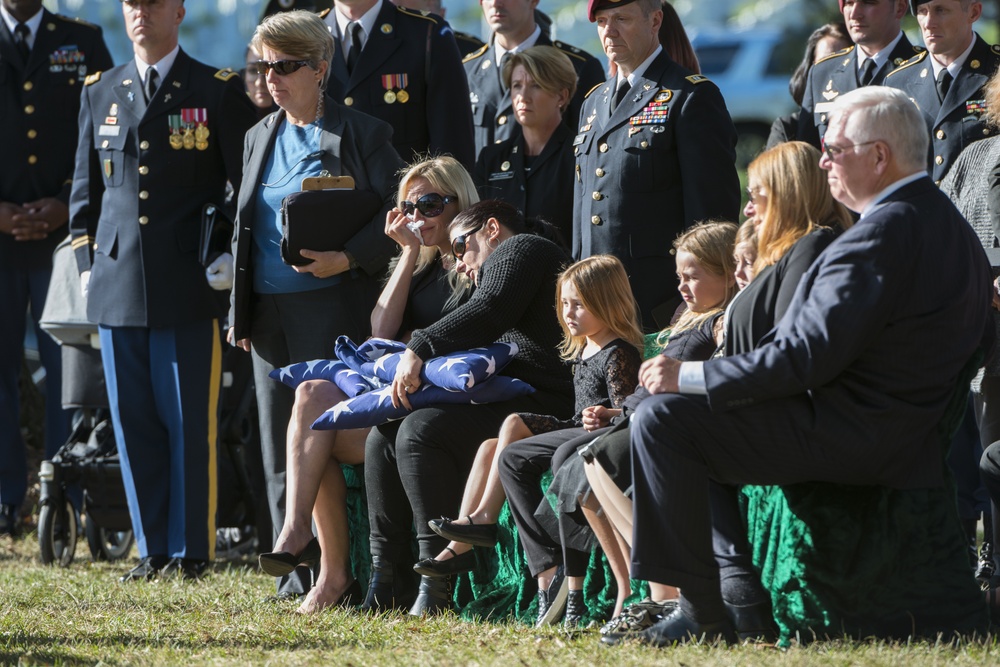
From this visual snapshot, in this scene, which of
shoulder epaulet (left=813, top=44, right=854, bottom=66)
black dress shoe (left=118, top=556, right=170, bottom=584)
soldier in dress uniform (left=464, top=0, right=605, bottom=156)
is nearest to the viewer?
shoulder epaulet (left=813, top=44, right=854, bottom=66)

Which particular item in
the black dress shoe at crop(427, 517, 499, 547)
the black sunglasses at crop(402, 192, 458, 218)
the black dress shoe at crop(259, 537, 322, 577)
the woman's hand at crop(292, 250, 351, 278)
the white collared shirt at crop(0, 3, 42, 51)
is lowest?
the black dress shoe at crop(259, 537, 322, 577)

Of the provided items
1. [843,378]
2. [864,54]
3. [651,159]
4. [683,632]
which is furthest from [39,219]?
[843,378]

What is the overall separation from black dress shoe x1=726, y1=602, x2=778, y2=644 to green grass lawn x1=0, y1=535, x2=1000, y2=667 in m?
0.16

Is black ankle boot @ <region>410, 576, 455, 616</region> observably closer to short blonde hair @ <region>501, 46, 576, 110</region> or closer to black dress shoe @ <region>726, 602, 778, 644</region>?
black dress shoe @ <region>726, 602, 778, 644</region>

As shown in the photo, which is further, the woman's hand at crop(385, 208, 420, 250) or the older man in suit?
the woman's hand at crop(385, 208, 420, 250)

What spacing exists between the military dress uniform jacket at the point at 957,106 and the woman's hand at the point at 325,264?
2152 mm

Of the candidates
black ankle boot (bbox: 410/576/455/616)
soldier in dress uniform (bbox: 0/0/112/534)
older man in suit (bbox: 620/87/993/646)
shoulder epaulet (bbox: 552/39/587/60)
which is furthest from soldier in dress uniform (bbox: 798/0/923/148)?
soldier in dress uniform (bbox: 0/0/112/534)

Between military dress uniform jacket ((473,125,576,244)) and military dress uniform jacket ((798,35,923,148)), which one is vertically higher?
military dress uniform jacket ((798,35,923,148))

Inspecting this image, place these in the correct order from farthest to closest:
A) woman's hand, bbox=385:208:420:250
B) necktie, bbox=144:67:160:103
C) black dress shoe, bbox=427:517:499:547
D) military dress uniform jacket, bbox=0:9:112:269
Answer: military dress uniform jacket, bbox=0:9:112:269 → necktie, bbox=144:67:160:103 → woman's hand, bbox=385:208:420:250 → black dress shoe, bbox=427:517:499:547

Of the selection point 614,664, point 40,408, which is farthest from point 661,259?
point 40,408

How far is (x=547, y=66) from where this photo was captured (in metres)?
6.19

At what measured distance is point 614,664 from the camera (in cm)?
377

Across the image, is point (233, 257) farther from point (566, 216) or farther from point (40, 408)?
point (40, 408)

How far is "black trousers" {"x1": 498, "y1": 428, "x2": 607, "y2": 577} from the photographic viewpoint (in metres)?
4.72
